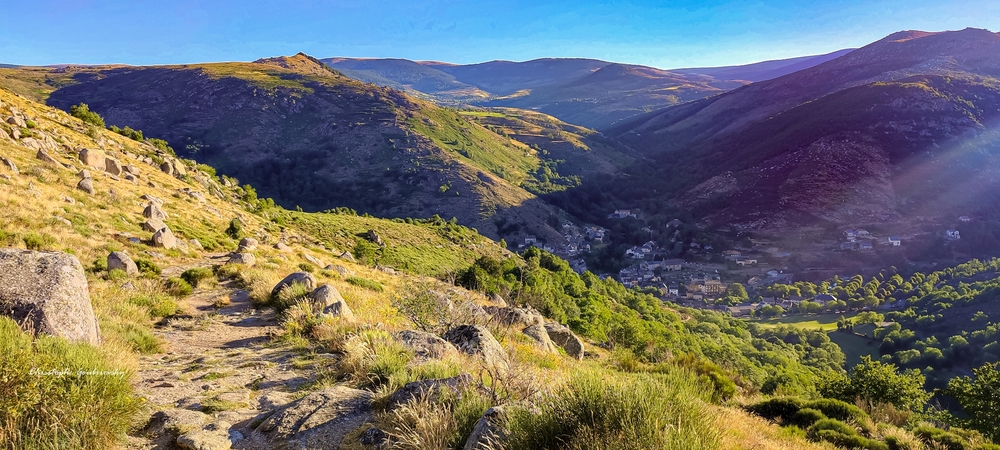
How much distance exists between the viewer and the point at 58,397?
3.72 meters

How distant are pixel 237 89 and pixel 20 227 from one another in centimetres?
12957

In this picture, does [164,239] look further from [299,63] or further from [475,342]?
[299,63]

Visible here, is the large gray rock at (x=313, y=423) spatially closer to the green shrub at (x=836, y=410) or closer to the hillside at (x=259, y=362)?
the hillside at (x=259, y=362)

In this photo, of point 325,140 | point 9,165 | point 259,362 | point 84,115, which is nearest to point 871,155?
point 325,140

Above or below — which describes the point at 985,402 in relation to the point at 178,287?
below

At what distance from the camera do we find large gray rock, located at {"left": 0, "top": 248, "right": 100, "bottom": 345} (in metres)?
4.92

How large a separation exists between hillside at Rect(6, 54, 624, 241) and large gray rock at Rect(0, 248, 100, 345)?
73.0 meters

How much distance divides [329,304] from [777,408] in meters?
10.7

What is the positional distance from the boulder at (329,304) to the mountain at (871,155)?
315 feet

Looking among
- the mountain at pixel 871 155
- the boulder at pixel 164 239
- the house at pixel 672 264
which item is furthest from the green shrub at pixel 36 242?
the mountain at pixel 871 155

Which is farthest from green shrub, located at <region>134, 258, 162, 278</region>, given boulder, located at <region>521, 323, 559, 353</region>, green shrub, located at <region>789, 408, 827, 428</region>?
green shrub, located at <region>789, 408, 827, 428</region>

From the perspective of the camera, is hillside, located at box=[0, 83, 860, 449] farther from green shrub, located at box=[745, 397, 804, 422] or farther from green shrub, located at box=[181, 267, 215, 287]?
green shrub, located at box=[745, 397, 804, 422]

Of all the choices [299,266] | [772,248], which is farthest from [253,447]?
[772,248]

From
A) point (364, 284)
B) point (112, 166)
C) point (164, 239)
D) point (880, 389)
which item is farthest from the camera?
point (112, 166)
